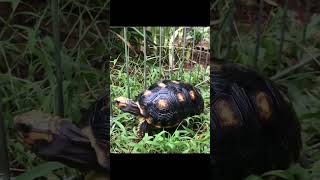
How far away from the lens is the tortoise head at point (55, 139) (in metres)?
2.21

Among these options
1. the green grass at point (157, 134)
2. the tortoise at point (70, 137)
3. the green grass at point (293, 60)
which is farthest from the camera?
the green grass at point (157, 134)

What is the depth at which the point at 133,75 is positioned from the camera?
7.61ft

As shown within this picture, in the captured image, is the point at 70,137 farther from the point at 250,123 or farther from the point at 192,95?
the point at 250,123

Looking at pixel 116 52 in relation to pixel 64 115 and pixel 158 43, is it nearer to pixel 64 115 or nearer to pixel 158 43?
pixel 158 43

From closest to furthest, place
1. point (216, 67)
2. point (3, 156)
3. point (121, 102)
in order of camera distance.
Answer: point (216, 67) → point (3, 156) → point (121, 102)

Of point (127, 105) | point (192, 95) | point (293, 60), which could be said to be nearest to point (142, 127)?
point (127, 105)

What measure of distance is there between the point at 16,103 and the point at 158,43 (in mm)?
645

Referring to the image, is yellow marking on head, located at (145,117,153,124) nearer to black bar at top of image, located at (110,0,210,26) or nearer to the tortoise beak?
the tortoise beak

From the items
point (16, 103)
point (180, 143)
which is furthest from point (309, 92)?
point (16, 103)

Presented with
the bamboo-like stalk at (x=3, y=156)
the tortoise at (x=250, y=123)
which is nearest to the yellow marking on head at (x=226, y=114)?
the tortoise at (x=250, y=123)

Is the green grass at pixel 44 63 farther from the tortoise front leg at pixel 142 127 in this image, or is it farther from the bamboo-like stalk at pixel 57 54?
the tortoise front leg at pixel 142 127

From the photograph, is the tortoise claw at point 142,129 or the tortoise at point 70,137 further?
the tortoise claw at point 142,129

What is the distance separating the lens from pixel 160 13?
2.24 meters

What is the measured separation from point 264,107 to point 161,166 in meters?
0.54
